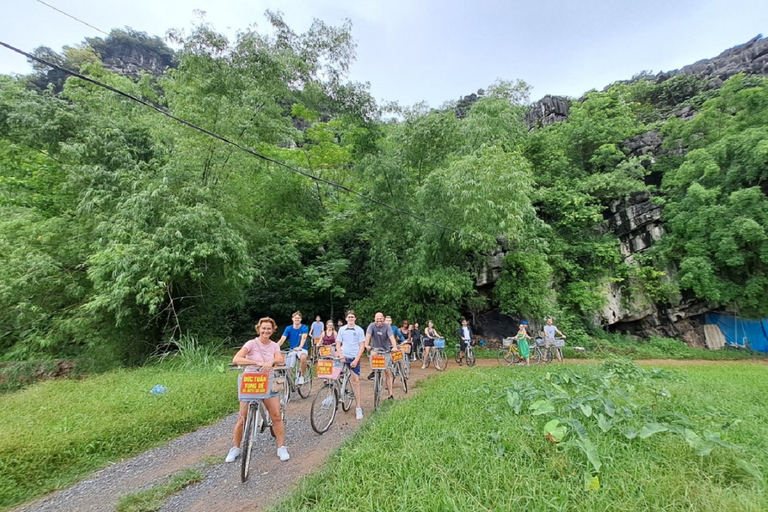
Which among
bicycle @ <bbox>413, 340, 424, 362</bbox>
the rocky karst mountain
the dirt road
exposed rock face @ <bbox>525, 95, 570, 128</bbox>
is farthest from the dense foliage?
exposed rock face @ <bbox>525, 95, 570, 128</bbox>

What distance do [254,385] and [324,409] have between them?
1.42m

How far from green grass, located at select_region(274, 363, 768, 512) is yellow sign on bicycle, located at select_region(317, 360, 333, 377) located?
0.84m

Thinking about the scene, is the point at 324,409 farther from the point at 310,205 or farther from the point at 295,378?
the point at 310,205

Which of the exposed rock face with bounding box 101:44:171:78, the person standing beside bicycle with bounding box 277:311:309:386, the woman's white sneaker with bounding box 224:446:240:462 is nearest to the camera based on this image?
the woman's white sneaker with bounding box 224:446:240:462

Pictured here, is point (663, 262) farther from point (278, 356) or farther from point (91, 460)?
point (91, 460)

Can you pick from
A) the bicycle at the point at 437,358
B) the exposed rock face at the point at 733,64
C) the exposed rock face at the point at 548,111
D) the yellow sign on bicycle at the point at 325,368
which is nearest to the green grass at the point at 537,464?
the yellow sign on bicycle at the point at 325,368

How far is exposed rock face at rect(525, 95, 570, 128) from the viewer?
21.7m

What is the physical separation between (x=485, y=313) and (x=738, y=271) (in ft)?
33.5

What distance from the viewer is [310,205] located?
520 inches

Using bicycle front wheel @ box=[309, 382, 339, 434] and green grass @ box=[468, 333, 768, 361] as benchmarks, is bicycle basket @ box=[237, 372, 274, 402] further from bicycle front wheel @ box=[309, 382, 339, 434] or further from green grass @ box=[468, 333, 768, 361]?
green grass @ box=[468, 333, 768, 361]

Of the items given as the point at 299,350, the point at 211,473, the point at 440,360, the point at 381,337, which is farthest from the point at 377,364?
the point at 440,360

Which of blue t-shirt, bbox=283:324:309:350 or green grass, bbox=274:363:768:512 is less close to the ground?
blue t-shirt, bbox=283:324:309:350

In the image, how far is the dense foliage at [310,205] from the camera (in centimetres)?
750

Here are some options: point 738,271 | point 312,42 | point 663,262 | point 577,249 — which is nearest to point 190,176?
point 312,42
